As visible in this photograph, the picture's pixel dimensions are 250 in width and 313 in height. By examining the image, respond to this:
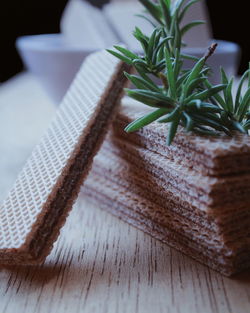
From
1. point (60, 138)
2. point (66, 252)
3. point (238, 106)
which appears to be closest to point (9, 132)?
point (60, 138)

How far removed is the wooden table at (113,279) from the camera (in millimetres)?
579

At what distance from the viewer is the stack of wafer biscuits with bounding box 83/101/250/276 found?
0.60 metres

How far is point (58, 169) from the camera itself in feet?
2.35

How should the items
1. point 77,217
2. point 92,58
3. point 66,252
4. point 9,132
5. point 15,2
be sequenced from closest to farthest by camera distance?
point 66,252 < point 77,217 < point 92,58 < point 9,132 < point 15,2

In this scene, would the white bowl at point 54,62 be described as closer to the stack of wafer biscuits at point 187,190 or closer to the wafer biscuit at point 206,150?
the stack of wafer biscuits at point 187,190

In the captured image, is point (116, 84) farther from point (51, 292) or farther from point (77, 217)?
point (51, 292)

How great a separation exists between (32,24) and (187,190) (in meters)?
1.63

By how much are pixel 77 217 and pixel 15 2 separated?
144 cm

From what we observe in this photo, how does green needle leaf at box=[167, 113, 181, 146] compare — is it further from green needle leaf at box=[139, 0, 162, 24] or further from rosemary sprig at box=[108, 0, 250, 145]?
green needle leaf at box=[139, 0, 162, 24]

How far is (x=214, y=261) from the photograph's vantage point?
2.11 feet

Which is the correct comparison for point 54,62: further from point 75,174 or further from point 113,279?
point 113,279

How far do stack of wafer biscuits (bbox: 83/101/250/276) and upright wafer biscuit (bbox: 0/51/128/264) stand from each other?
0.18ft

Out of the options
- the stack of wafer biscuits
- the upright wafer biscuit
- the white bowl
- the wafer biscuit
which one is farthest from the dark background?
the wafer biscuit

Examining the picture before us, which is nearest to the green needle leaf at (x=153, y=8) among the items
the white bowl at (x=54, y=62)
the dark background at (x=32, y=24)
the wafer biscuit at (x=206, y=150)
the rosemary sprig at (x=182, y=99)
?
the rosemary sprig at (x=182, y=99)
